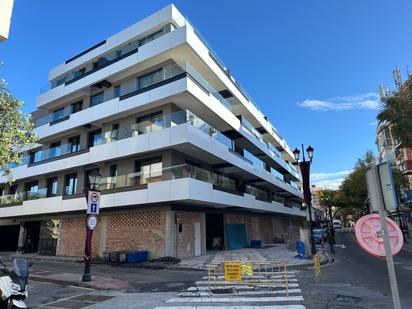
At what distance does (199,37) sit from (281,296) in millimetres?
20007

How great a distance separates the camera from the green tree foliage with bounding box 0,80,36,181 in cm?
1238

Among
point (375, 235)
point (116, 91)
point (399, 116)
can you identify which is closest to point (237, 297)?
point (375, 235)

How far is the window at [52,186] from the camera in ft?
95.4

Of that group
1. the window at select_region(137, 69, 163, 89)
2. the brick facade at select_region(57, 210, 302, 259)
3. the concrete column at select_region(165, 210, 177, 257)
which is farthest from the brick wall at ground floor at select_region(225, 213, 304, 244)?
the window at select_region(137, 69, 163, 89)

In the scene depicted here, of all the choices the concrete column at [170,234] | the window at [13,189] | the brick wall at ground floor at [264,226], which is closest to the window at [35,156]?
the window at [13,189]

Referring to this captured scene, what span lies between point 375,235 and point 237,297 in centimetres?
625

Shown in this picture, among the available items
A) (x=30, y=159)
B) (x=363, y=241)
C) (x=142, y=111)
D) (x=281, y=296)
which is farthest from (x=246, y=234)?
(x=363, y=241)

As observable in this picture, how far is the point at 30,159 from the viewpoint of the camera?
30688 mm

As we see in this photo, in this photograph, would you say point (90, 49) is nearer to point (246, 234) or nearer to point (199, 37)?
point (199, 37)

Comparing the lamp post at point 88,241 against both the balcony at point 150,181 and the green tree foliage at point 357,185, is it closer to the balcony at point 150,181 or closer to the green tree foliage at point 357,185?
the balcony at point 150,181

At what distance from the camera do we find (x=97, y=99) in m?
28.2

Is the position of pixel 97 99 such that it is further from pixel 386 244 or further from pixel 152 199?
pixel 386 244

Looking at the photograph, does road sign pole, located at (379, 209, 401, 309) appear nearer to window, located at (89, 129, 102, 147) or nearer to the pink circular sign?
the pink circular sign

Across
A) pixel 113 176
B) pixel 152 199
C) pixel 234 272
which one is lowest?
pixel 234 272
